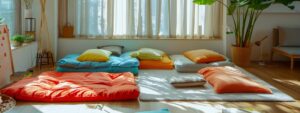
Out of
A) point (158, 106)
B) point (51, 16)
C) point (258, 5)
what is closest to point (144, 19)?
point (51, 16)

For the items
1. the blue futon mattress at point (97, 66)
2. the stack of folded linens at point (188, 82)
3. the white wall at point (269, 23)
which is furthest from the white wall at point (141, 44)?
the stack of folded linens at point (188, 82)

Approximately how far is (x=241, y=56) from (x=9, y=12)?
354 cm

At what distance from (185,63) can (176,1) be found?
4.85 ft

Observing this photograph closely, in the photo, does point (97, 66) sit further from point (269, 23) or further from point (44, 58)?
point (269, 23)

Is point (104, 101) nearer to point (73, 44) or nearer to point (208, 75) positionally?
point (208, 75)

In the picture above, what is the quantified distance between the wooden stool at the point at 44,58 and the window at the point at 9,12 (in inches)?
21.0

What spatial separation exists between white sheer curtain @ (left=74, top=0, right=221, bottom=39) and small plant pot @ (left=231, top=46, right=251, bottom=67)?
630 millimetres

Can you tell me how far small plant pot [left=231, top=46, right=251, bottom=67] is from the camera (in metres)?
6.09

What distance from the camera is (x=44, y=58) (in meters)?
6.15

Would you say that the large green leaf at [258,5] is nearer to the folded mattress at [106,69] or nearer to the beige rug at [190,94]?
the beige rug at [190,94]

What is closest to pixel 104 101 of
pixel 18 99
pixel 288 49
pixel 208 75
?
pixel 18 99

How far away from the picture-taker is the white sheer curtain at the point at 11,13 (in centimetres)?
540

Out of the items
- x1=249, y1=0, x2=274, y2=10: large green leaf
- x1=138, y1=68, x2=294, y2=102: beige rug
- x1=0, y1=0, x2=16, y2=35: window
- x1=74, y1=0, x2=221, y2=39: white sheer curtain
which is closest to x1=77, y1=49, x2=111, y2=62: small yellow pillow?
x1=138, y1=68, x2=294, y2=102: beige rug

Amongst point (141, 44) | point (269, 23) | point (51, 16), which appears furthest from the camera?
→ point (269, 23)
